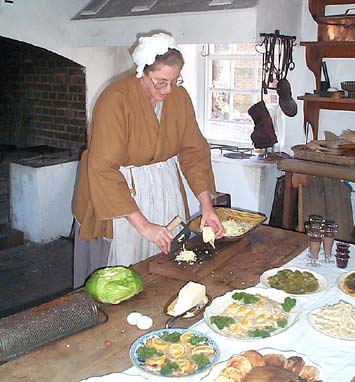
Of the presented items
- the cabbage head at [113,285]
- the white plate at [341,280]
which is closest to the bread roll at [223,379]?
the cabbage head at [113,285]

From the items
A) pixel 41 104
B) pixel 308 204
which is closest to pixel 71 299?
pixel 308 204

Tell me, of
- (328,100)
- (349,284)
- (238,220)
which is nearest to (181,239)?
(238,220)

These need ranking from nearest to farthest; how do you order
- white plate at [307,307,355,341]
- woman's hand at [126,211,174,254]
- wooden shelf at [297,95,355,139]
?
white plate at [307,307,355,341], woman's hand at [126,211,174,254], wooden shelf at [297,95,355,139]

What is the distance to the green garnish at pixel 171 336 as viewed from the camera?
1322 mm

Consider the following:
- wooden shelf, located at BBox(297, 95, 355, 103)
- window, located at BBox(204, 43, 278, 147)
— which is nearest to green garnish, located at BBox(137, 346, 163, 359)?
wooden shelf, located at BBox(297, 95, 355, 103)

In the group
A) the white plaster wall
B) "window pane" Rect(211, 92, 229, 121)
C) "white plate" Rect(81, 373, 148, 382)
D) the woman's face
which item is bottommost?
the white plaster wall

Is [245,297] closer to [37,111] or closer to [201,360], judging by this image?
[201,360]

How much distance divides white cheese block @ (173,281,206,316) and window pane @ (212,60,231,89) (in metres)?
2.66

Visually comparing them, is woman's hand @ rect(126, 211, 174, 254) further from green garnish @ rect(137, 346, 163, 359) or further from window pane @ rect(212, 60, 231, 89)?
window pane @ rect(212, 60, 231, 89)

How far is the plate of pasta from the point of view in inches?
54.8

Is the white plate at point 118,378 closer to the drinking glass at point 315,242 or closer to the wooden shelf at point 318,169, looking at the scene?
the drinking glass at point 315,242

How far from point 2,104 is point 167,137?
3.09m

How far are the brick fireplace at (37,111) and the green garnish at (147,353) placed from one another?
297cm

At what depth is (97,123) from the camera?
196cm
